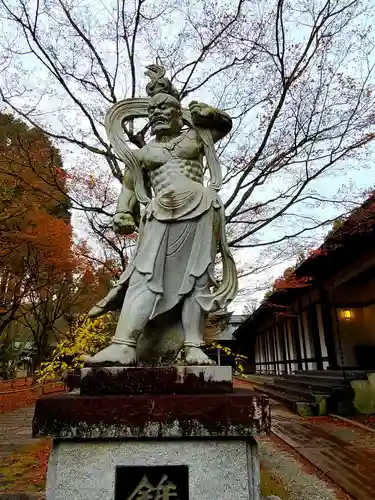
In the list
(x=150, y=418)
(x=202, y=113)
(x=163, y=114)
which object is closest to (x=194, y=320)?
(x=150, y=418)

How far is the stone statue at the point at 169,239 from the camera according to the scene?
2.71 m

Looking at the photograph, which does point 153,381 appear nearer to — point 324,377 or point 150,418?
point 150,418

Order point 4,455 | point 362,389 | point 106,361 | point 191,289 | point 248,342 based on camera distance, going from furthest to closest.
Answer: point 248,342 → point 362,389 → point 4,455 → point 191,289 → point 106,361

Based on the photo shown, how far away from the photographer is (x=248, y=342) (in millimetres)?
31484

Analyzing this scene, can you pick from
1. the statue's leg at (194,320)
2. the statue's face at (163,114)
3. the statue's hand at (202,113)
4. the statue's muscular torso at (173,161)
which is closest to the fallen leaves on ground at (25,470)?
the statue's leg at (194,320)

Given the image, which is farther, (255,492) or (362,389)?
(362,389)

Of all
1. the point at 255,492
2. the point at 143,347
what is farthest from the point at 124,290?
the point at 255,492

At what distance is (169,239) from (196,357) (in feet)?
2.89

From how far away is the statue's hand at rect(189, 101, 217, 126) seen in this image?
3.05 meters

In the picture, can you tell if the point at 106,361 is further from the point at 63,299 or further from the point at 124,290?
the point at 63,299

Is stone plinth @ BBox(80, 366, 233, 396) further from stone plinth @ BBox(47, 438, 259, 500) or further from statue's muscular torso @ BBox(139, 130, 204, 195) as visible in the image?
statue's muscular torso @ BBox(139, 130, 204, 195)

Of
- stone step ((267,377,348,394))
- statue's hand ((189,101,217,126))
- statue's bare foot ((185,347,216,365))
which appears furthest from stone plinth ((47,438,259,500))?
stone step ((267,377,348,394))

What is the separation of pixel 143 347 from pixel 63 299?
16.9m

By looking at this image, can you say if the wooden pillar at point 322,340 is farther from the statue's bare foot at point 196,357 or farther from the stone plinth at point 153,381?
the stone plinth at point 153,381
